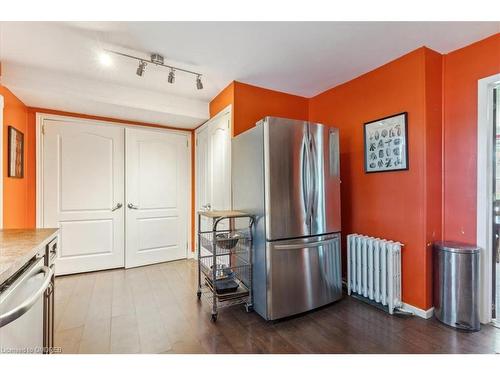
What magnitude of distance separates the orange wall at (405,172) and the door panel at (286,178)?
0.81 meters

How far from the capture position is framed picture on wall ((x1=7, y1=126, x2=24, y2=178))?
8.10 feet

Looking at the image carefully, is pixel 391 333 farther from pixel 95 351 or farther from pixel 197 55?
pixel 197 55

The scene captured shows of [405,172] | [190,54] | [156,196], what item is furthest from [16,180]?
[405,172]

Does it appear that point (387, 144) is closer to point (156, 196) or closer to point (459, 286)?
point (459, 286)

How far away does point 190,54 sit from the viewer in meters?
2.20

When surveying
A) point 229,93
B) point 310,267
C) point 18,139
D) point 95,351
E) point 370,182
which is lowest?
point 95,351

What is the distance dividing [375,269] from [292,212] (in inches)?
39.1

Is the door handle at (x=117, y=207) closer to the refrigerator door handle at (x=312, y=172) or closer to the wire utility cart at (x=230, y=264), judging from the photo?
the wire utility cart at (x=230, y=264)

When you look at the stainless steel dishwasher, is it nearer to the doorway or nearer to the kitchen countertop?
the kitchen countertop

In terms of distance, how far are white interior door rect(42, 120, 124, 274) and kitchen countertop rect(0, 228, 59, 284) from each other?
1709 millimetres
